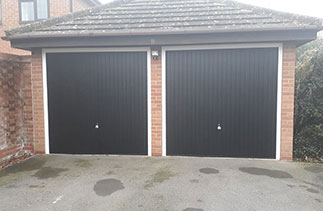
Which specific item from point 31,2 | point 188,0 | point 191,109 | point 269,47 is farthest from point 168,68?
point 31,2

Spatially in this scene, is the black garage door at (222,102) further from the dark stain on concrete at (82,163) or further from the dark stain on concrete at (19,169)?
the dark stain on concrete at (19,169)

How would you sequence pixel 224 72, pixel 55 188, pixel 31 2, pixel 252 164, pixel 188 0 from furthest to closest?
pixel 31 2
pixel 188 0
pixel 224 72
pixel 252 164
pixel 55 188

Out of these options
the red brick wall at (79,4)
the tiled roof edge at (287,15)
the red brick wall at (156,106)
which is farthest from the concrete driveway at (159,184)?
the red brick wall at (79,4)

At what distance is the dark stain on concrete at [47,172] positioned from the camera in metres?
4.46

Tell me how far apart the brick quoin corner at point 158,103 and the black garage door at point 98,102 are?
207mm

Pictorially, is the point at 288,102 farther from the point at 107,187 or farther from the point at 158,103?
the point at 107,187

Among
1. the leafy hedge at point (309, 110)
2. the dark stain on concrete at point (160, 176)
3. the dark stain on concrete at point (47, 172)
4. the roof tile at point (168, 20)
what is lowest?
the dark stain on concrete at point (47, 172)

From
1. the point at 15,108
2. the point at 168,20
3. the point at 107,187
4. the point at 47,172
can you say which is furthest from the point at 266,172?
the point at 15,108

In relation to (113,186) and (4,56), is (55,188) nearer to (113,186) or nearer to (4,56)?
(113,186)

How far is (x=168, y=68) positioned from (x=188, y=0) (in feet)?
8.54

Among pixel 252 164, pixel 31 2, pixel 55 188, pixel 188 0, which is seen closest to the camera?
pixel 55 188

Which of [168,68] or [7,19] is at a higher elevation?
[7,19]

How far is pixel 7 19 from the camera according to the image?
34.9 feet

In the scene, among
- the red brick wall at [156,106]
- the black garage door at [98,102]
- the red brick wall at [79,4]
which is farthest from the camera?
the red brick wall at [79,4]
